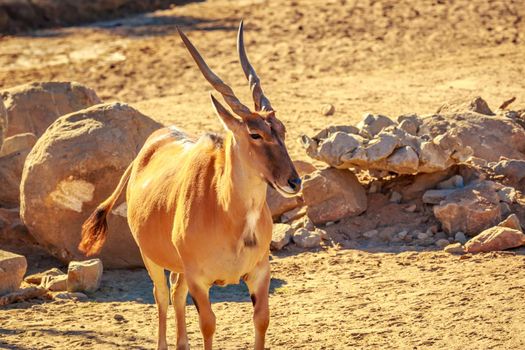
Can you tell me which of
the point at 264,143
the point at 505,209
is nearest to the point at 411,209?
the point at 505,209

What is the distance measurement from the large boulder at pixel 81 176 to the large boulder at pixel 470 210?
2481 millimetres

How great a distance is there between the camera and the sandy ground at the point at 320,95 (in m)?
7.95

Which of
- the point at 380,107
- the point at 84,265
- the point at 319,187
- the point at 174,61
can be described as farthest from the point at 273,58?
the point at 84,265

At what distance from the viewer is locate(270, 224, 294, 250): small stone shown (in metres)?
9.86

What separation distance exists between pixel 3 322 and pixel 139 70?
8.60 metres

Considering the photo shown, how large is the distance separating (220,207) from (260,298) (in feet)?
1.88

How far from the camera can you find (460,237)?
31.0 ft

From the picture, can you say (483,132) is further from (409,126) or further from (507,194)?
(507,194)

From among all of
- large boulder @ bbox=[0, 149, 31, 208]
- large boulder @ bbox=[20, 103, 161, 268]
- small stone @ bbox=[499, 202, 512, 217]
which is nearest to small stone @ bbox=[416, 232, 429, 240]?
small stone @ bbox=[499, 202, 512, 217]

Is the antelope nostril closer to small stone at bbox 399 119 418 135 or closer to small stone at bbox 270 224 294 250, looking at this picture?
small stone at bbox 270 224 294 250

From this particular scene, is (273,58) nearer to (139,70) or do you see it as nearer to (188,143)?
(139,70)

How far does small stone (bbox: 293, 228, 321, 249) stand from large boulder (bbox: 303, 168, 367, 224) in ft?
0.73

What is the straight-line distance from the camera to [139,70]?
16.9m

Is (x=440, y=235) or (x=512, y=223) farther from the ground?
(x=512, y=223)
